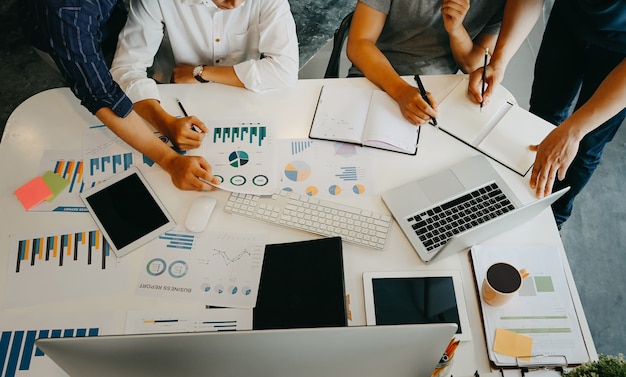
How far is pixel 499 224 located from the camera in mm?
1206

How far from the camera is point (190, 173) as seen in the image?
4.50 ft

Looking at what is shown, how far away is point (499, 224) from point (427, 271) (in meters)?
0.21

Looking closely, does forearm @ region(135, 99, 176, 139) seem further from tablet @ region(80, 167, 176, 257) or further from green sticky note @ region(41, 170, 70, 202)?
green sticky note @ region(41, 170, 70, 202)

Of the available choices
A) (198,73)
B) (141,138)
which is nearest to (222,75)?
(198,73)

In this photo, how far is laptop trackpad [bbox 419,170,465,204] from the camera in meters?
1.37

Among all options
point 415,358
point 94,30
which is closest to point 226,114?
point 94,30

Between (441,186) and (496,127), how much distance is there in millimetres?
290

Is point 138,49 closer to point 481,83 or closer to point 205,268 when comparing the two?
point 205,268

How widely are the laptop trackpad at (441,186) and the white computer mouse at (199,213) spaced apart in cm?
59

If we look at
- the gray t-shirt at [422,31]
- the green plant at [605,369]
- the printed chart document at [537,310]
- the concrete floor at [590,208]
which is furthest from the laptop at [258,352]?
the concrete floor at [590,208]

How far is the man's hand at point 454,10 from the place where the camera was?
1.55m

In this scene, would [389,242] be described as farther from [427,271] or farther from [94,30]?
[94,30]

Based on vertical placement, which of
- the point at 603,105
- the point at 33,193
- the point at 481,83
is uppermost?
the point at 481,83

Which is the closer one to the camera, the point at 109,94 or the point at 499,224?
the point at 499,224
